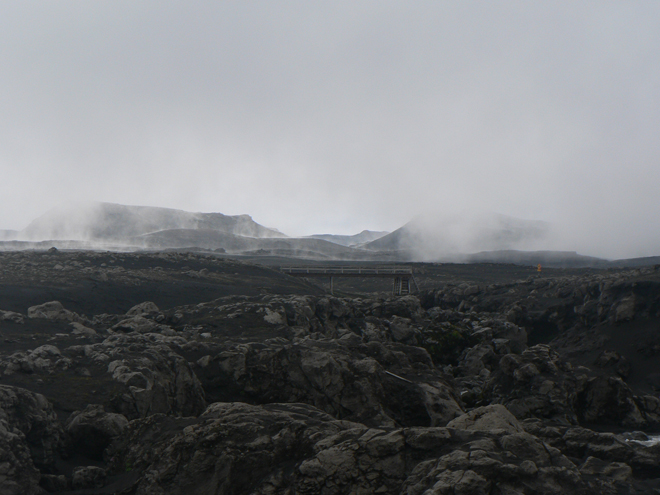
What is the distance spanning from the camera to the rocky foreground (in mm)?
8594

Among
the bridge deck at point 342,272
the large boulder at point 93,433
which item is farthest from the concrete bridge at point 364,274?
the large boulder at point 93,433

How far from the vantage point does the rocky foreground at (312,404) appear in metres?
8.59

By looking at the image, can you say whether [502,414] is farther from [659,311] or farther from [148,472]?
[659,311]

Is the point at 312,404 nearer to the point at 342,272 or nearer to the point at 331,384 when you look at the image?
the point at 331,384

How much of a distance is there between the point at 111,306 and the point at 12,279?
7.65 meters

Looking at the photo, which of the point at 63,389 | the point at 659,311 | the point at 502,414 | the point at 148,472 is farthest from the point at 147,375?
the point at 659,311

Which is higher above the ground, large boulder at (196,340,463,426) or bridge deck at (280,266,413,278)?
bridge deck at (280,266,413,278)

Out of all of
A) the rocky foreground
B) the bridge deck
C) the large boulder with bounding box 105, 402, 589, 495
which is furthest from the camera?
the bridge deck

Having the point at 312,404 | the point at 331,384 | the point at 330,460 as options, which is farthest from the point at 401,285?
the point at 330,460

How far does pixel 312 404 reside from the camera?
15750 mm

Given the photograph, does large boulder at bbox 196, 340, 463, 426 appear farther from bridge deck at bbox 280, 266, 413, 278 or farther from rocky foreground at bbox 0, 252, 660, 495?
bridge deck at bbox 280, 266, 413, 278

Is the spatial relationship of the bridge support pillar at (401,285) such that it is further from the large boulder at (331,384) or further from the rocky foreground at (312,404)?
the large boulder at (331,384)

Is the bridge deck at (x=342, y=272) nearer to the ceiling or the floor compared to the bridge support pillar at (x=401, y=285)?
nearer to the ceiling

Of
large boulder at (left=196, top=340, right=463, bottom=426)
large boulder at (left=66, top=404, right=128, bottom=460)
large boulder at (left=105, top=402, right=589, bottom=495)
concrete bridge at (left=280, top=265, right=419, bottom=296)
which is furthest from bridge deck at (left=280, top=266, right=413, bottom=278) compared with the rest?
large boulder at (left=105, top=402, right=589, bottom=495)
